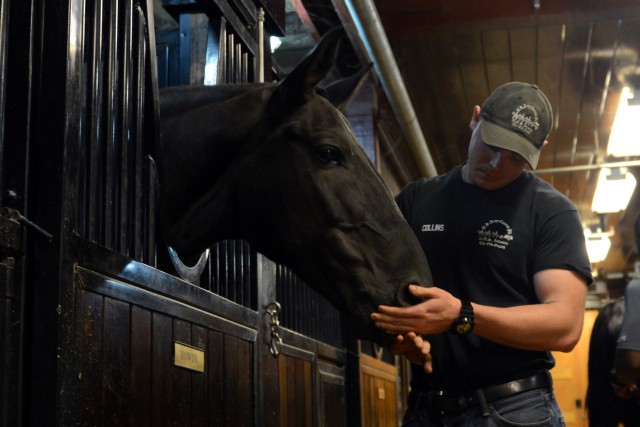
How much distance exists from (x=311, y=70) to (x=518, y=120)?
0.66 metres

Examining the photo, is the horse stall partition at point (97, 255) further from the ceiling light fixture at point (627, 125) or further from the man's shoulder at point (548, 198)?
the ceiling light fixture at point (627, 125)

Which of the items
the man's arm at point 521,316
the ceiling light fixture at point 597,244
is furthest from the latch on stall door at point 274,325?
the ceiling light fixture at point 597,244

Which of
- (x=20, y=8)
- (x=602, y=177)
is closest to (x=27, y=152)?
(x=20, y=8)

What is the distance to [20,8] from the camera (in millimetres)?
2324

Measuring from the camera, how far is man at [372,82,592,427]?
269cm

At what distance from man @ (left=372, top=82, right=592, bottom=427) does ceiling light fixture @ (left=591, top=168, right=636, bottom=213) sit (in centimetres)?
556

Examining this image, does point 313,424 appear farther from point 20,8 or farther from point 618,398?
point 20,8

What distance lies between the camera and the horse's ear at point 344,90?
3207mm

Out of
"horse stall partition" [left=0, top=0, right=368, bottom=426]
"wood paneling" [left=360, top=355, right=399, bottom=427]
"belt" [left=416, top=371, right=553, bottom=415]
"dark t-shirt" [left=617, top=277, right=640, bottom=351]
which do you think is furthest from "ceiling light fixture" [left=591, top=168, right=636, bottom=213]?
"belt" [left=416, top=371, right=553, bottom=415]

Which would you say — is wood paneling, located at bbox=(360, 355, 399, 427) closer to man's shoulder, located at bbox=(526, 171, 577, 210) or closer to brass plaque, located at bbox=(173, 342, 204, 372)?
brass plaque, located at bbox=(173, 342, 204, 372)

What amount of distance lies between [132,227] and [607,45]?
516cm

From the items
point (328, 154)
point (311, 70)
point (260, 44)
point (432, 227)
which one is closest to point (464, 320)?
point (432, 227)

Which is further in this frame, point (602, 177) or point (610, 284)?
A: point (610, 284)

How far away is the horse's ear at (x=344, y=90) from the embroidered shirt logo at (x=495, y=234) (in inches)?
27.0
